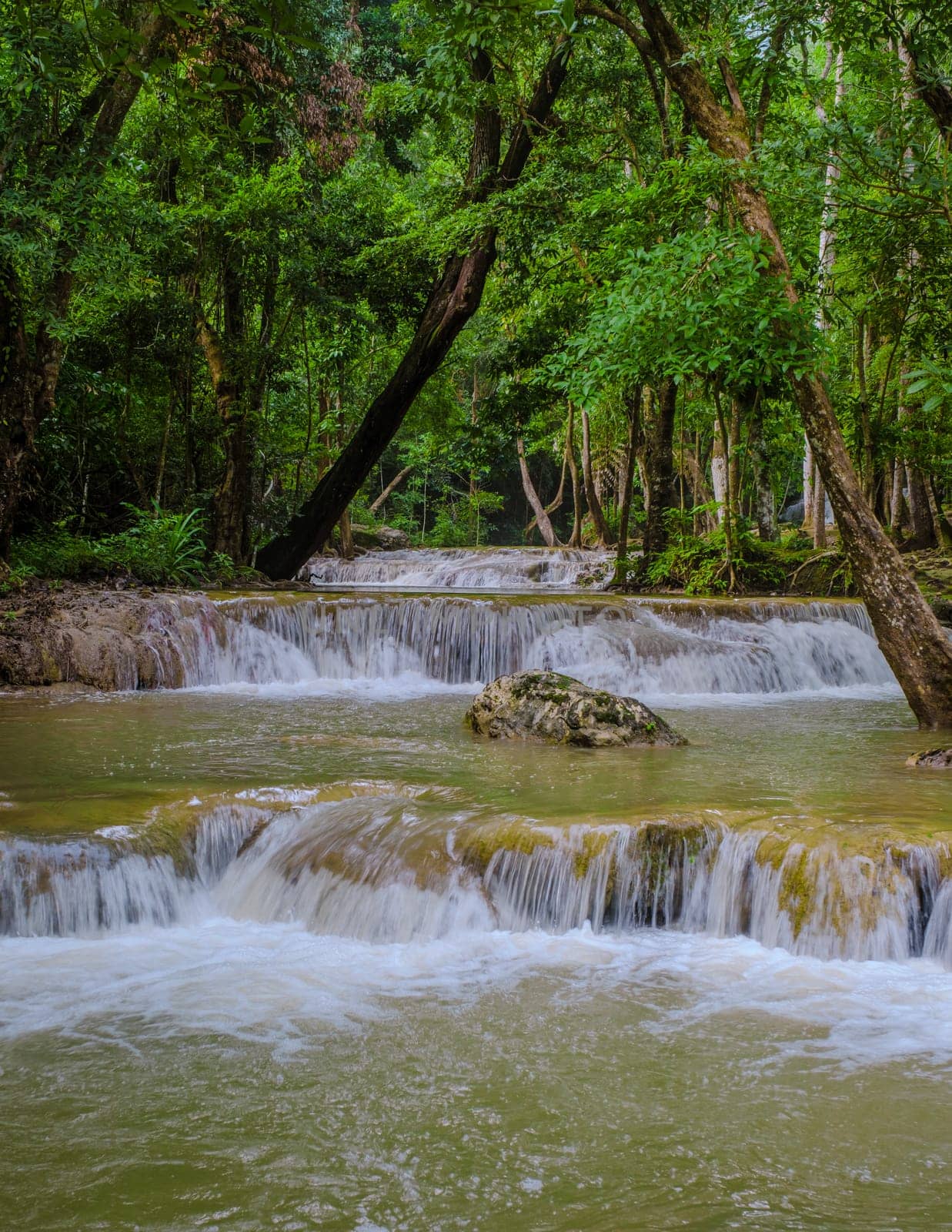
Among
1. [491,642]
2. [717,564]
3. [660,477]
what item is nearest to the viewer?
[491,642]

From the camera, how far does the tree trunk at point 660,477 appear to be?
15531mm

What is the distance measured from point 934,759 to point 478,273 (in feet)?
33.4

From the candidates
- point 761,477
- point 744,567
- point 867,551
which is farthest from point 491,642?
point 761,477

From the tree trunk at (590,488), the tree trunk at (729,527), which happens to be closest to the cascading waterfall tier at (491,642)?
the tree trunk at (729,527)

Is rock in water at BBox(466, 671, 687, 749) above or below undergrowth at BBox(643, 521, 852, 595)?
below

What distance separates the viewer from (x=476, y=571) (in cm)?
2348

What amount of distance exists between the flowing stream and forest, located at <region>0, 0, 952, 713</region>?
358cm

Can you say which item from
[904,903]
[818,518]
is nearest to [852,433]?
[818,518]

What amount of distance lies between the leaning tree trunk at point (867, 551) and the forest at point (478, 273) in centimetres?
3

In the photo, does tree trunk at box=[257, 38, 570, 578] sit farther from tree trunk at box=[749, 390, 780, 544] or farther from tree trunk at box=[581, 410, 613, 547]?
tree trunk at box=[581, 410, 613, 547]

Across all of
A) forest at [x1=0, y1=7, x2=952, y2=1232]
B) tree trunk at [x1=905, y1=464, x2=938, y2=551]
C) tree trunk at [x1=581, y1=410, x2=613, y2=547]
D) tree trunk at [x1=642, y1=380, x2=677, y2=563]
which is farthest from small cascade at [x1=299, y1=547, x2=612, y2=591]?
tree trunk at [x1=905, y1=464, x2=938, y2=551]

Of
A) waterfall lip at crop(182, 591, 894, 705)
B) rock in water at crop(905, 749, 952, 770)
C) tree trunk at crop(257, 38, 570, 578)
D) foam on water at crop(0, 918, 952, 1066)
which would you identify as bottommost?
foam on water at crop(0, 918, 952, 1066)

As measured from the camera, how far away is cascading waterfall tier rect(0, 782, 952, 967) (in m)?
4.36

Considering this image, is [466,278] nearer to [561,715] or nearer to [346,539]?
[561,715]
